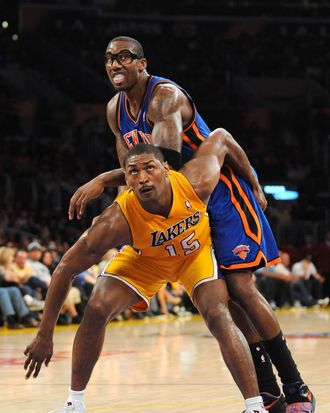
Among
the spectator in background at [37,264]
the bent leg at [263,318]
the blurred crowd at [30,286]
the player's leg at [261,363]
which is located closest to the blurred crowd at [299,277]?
the blurred crowd at [30,286]

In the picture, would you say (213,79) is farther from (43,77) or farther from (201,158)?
(201,158)

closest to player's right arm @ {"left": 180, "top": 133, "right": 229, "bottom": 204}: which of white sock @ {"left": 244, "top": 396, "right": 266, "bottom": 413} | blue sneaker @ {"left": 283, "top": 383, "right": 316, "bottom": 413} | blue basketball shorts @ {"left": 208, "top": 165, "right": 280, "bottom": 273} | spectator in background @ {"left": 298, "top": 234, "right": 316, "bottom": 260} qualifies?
blue basketball shorts @ {"left": 208, "top": 165, "right": 280, "bottom": 273}

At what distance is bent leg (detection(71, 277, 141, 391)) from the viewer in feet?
19.0

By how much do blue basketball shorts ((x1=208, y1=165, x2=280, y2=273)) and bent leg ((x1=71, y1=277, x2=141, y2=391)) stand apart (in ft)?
2.12

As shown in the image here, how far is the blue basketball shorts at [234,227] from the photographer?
605 centimetres

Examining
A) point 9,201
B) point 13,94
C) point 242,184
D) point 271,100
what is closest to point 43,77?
point 13,94

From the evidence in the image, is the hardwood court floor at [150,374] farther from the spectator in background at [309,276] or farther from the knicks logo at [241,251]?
the spectator in background at [309,276]

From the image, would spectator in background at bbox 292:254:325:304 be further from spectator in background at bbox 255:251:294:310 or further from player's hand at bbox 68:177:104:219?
player's hand at bbox 68:177:104:219

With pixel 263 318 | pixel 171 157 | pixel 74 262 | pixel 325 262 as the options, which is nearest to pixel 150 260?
pixel 74 262

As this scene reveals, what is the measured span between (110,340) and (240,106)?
1781 centimetres

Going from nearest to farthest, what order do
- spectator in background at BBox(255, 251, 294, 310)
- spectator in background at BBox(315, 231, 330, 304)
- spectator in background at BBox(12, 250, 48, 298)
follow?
spectator in background at BBox(12, 250, 48, 298), spectator in background at BBox(255, 251, 294, 310), spectator in background at BBox(315, 231, 330, 304)

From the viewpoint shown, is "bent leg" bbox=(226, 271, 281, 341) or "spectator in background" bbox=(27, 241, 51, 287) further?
"spectator in background" bbox=(27, 241, 51, 287)

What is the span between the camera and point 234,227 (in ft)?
20.0

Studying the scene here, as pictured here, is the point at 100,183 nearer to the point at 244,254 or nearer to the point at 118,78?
the point at 118,78
